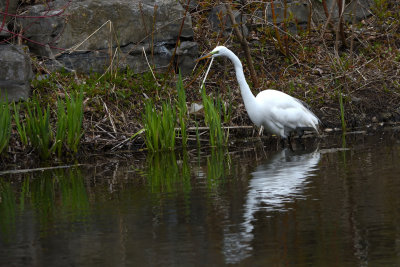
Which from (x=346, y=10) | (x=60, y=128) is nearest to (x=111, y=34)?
(x=60, y=128)

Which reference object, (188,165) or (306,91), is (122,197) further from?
(306,91)

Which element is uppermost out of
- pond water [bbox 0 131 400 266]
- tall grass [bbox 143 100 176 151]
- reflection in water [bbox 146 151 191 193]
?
tall grass [bbox 143 100 176 151]

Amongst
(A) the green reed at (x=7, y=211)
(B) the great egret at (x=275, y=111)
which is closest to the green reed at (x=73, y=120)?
(A) the green reed at (x=7, y=211)

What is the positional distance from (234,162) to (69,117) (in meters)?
2.13

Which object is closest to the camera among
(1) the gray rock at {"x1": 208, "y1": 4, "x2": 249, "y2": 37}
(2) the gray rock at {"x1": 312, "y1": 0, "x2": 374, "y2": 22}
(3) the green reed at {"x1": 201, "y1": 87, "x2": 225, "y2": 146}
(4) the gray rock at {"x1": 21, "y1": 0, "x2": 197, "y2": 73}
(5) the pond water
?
(5) the pond water

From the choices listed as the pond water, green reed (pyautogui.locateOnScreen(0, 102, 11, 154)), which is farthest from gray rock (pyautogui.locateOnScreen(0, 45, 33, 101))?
the pond water

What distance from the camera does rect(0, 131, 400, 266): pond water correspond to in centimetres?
401

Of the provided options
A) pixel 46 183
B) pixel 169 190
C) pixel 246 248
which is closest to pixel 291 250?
pixel 246 248

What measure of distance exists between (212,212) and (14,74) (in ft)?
19.3

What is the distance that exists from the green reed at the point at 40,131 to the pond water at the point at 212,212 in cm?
67

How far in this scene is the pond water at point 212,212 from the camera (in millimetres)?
4012

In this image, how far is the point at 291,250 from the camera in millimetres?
3939

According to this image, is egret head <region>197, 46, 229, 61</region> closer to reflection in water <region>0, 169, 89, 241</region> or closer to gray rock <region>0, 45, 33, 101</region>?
gray rock <region>0, 45, 33, 101</region>

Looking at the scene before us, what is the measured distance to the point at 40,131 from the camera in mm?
8633
